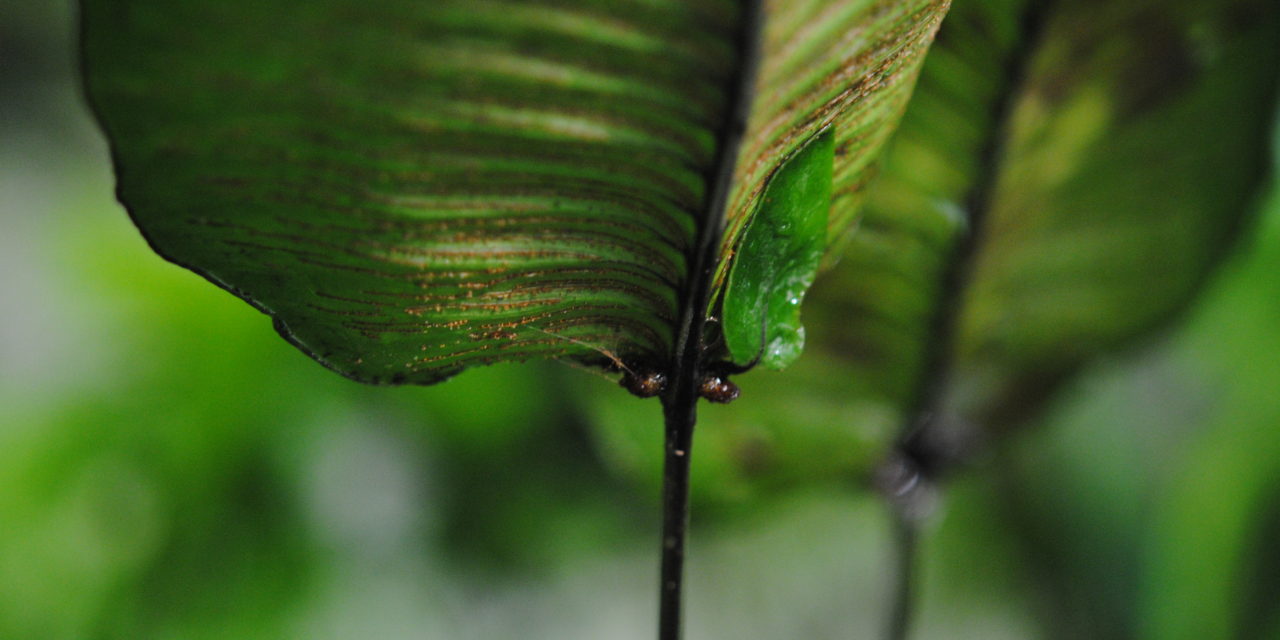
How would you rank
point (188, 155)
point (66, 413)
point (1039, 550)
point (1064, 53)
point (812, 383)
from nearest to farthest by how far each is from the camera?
point (188, 155) → point (1064, 53) → point (812, 383) → point (66, 413) → point (1039, 550)

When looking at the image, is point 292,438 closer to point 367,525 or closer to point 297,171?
point 367,525

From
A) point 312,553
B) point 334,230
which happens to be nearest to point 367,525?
point 312,553

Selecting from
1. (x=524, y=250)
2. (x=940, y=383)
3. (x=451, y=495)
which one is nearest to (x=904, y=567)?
(x=940, y=383)

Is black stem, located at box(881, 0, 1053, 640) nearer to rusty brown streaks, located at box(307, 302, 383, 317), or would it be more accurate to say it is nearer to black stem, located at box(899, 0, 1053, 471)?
black stem, located at box(899, 0, 1053, 471)

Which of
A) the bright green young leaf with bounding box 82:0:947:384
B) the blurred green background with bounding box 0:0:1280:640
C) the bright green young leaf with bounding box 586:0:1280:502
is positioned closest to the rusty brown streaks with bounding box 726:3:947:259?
the bright green young leaf with bounding box 82:0:947:384

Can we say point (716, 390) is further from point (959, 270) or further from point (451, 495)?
point (451, 495)

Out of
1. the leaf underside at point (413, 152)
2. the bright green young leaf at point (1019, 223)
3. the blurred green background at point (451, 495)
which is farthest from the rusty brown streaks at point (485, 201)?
the blurred green background at point (451, 495)
